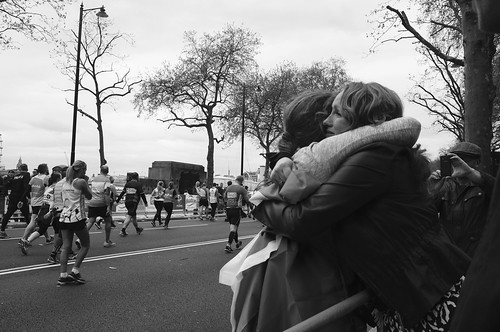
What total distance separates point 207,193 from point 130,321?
19615mm

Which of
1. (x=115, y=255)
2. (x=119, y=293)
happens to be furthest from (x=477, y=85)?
(x=115, y=255)

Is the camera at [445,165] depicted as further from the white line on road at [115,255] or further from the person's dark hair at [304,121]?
the white line on road at [115,255]

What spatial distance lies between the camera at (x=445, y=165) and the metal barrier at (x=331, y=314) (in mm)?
2106

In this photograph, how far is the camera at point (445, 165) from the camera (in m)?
3.47

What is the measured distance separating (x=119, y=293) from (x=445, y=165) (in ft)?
16.1

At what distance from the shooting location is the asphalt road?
5135 millimetres

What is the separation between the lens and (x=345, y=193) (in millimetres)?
1619

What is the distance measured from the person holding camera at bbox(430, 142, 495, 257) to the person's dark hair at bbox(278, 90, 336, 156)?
1.76 metres

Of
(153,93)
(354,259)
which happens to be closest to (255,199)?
(354,259)

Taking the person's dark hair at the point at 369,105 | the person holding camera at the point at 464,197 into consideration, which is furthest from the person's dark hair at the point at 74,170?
the person's dark hair at the point at 369,105

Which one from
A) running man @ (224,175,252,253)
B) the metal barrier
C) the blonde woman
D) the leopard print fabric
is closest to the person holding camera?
the leopard print fabric

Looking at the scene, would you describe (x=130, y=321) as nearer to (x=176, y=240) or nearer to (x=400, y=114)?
(x=400, y=114)

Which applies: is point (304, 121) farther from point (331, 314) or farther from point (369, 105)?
point (331, 314)

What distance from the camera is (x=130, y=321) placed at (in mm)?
5207
